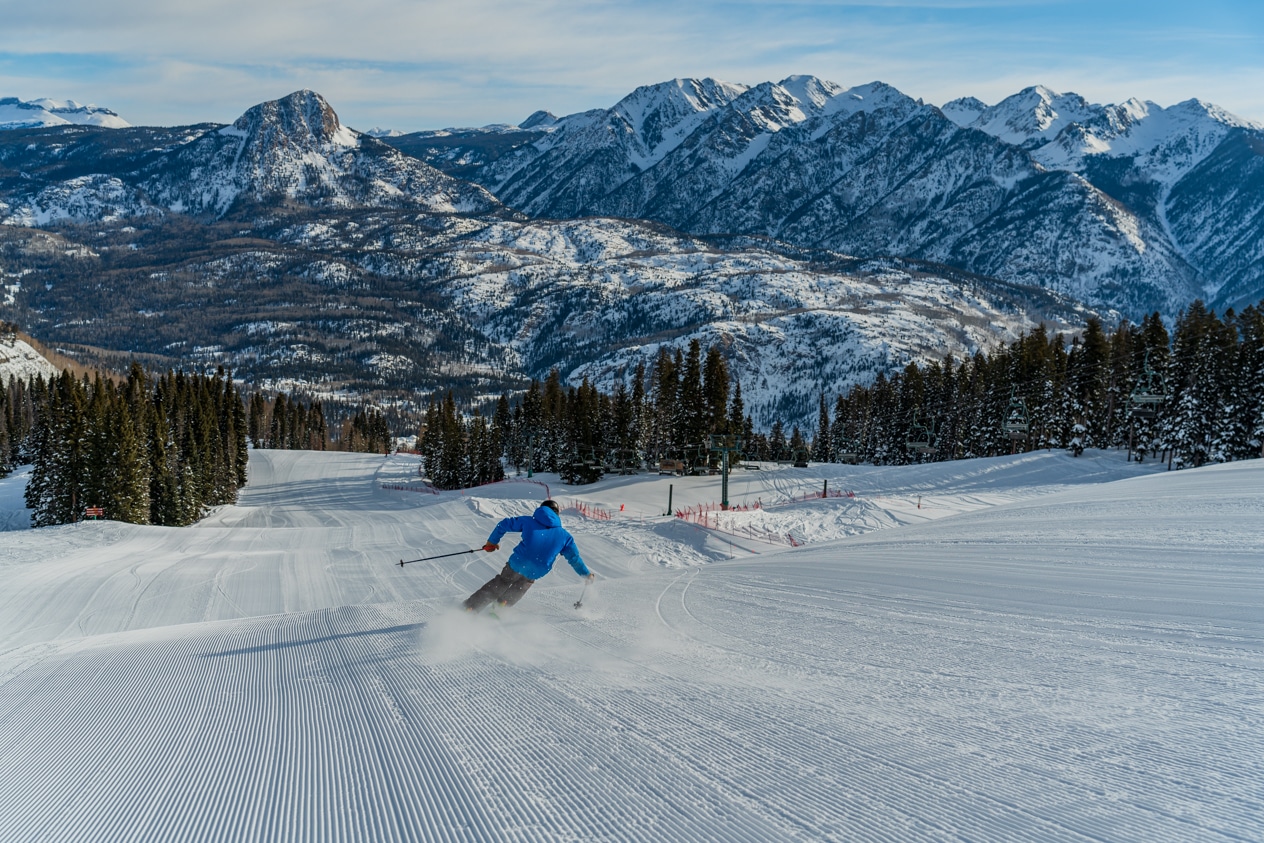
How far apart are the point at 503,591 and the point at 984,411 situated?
72.8 metres

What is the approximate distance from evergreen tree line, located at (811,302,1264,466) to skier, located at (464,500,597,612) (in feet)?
170

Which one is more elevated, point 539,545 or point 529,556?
point 539,545

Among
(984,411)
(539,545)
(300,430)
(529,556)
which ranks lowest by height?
(300,430)

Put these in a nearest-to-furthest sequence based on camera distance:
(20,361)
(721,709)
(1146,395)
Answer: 1. (721,709)
2. (1146,395)
3. (20,361)

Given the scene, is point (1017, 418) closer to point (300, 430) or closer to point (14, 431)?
point (14, 431)

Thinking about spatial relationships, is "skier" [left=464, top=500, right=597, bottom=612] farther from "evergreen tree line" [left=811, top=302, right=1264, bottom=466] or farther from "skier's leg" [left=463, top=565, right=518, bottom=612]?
"evergreen tree line" [left=811, top=302, right=1264, bottom=466]

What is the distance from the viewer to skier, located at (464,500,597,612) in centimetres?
1146

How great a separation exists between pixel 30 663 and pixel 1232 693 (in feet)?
43.9

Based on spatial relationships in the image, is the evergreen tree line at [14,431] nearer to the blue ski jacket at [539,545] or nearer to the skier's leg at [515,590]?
the skier's leg at [515,590]

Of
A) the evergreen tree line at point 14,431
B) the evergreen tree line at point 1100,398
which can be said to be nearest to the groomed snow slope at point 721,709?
the evergreen tree line at point 1100,398

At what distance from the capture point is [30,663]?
10148 millimetres

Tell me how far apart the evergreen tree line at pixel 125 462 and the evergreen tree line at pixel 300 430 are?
225 ft

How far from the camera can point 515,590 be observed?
1169 cm

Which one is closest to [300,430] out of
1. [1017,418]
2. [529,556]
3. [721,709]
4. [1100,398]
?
[1017,418]
